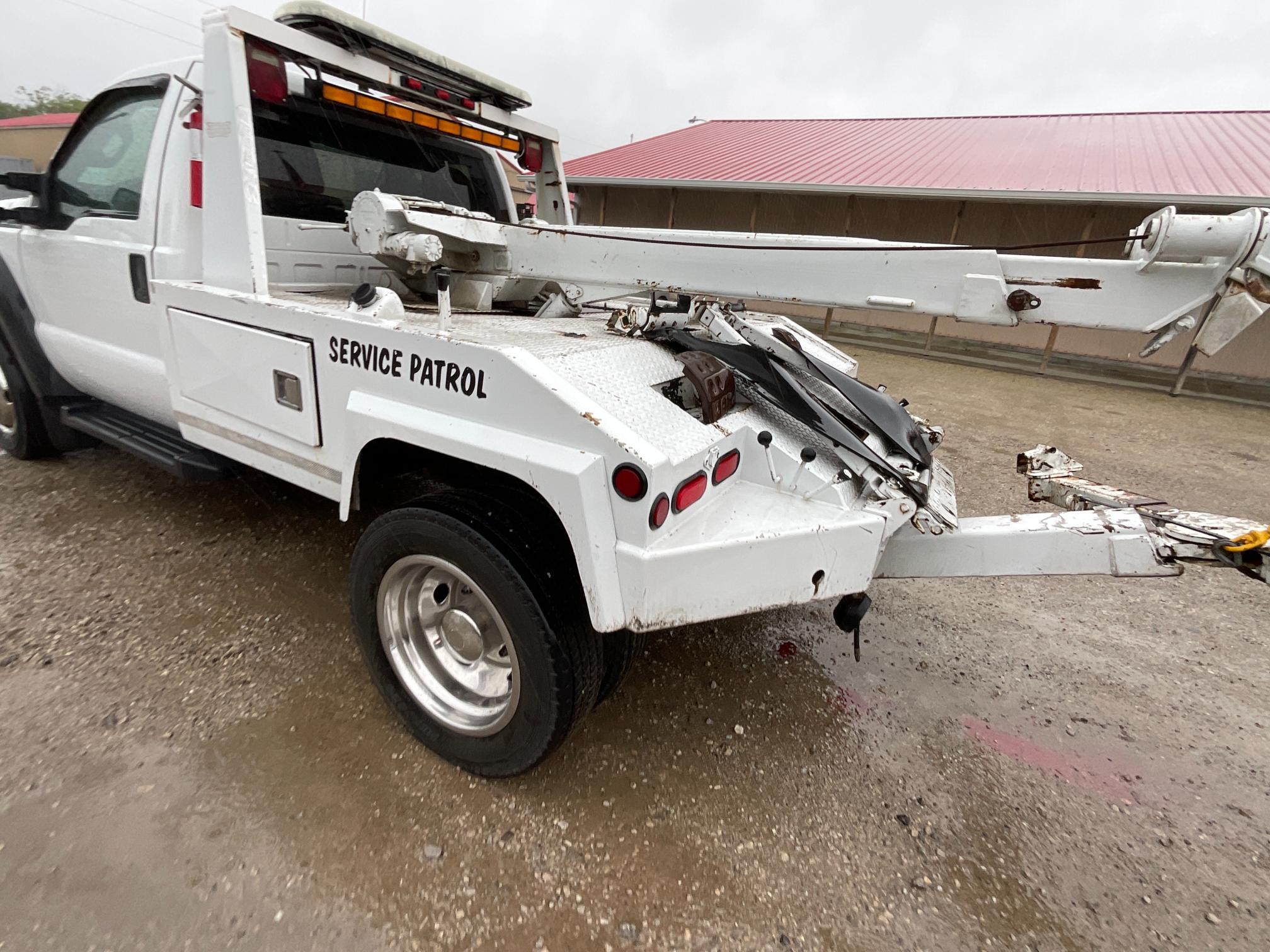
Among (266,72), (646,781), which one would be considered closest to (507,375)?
(646,781)

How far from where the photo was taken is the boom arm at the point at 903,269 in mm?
1591

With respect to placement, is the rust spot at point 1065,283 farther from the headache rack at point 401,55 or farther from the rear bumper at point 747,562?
the headache rack at point 401,55

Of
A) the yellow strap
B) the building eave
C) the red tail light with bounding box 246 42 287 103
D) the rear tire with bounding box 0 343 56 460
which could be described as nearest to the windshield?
the red tail light with bounding box 246 42 287 103

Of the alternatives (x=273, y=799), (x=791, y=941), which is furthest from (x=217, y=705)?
(x=791, y=941)

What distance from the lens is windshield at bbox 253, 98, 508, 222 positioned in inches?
112

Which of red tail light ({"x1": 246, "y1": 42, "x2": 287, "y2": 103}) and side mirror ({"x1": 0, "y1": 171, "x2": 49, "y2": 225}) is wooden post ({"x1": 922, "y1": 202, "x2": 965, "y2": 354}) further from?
side mirror ({"x1": 0, "y1": 171, "x2": 49, "y2": 225})

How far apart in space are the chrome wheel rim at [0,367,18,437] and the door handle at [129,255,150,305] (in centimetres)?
180

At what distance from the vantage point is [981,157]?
1234 cm

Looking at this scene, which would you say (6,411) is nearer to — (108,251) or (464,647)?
(108,251)

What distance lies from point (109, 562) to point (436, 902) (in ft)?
8.31

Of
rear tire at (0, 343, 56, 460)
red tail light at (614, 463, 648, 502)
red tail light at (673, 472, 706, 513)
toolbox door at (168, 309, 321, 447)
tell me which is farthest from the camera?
rear tire at (0, 343, 56, 460)

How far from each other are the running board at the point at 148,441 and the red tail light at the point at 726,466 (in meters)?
2.21

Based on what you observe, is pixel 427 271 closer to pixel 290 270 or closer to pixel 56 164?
pixel 290 270

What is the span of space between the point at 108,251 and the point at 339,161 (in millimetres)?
1080
